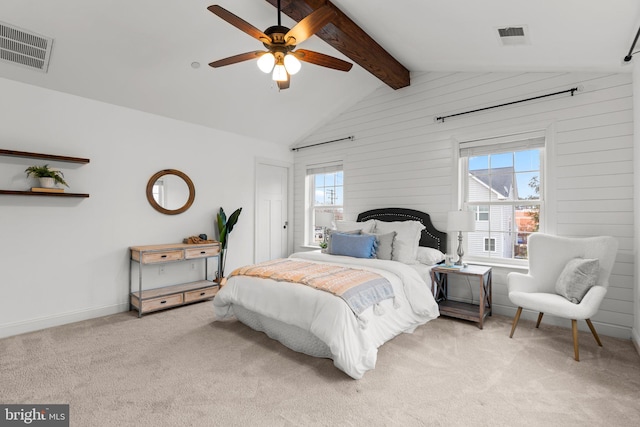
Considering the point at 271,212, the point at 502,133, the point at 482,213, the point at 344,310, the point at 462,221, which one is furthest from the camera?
the point at 271,212

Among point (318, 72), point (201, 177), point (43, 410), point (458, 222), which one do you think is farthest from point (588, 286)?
point (201, 177)

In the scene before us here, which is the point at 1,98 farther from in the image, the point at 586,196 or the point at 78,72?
the point at 586,196

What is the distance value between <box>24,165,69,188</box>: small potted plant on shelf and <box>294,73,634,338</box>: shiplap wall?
3.67 metres

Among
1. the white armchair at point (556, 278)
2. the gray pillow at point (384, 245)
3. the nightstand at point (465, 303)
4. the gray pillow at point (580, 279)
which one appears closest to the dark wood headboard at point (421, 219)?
the nightstand at point (465, 303)

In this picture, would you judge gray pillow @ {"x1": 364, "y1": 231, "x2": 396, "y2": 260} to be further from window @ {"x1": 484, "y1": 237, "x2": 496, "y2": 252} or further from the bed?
window @ {"x1": 484, "y1": 237, "x2": 496, "y2": 252}

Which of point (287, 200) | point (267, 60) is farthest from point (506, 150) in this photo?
point (287, 200)

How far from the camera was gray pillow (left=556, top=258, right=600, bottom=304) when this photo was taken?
9.02 feet

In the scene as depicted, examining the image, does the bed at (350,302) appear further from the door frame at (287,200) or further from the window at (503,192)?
the door frame at (287,200)

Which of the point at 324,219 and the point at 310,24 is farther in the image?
the point at 324,219

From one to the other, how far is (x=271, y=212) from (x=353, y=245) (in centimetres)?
233

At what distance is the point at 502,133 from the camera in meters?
3.74

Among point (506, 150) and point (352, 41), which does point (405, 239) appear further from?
point (352, 41)

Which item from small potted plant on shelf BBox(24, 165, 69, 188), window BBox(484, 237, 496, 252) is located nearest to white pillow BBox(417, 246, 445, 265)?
window BBox(484, 237, 496, 252)

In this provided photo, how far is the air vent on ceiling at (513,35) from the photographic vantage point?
2791 millimetres
